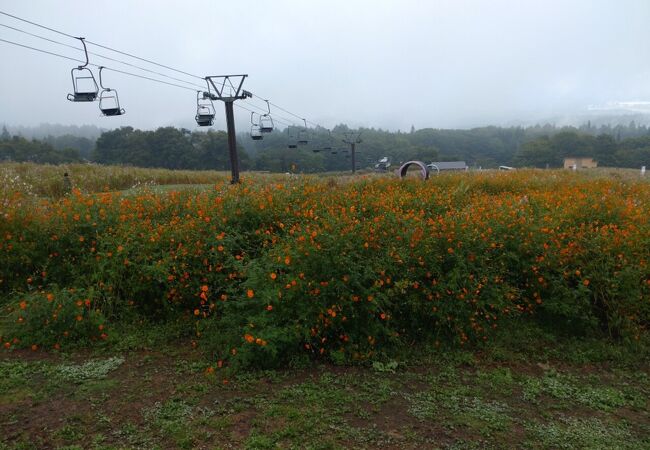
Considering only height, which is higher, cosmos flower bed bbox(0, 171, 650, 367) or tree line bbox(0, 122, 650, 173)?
tree line bbox(0, 122, 650, 173)

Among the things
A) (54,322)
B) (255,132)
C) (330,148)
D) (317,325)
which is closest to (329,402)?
(317,325)

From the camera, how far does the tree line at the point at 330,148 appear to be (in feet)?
84.1

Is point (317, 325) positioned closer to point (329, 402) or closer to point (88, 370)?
point (329, 402)

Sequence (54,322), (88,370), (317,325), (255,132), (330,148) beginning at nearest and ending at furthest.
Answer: (88,370)
(317,325)
(54,322)
(255,132)
(330,148)

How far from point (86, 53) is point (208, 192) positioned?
14.3 ft

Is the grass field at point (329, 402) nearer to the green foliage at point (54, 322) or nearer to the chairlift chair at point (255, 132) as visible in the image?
the green foliage at point (54, 322)

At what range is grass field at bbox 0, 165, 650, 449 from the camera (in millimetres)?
2836

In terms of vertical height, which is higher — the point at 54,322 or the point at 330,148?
the point at 330,148

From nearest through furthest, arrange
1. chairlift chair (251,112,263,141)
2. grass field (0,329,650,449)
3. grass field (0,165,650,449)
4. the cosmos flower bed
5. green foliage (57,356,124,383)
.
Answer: grass field (0,329,650,449)
grass field (0,165,650,449)
green foliage (57,356,124,383)
the cosmos flower bed
chairlift chair (251,112,263,141)

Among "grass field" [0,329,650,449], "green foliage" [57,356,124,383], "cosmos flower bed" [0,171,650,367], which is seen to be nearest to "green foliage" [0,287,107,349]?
"cosmos flower bed" [0,171,650,367]

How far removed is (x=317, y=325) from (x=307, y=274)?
432 millimetres

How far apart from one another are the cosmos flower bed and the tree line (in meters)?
10.5

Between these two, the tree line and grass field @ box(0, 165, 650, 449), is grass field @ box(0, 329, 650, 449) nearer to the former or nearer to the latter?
grass field @ box(0, 165, 650, 449)

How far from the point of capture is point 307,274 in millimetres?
3760
